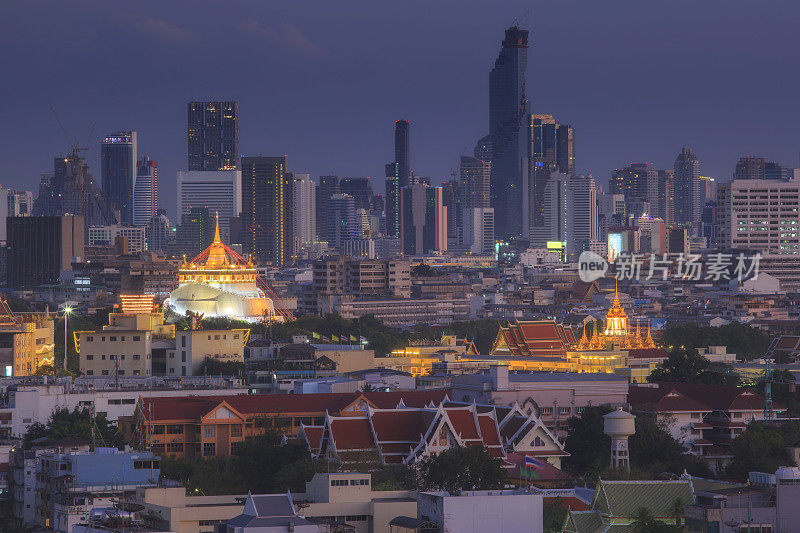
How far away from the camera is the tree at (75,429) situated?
236 ft

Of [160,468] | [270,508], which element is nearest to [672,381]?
A: [160,468]

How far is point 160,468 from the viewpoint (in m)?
64.0

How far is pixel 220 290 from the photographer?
5866 inches

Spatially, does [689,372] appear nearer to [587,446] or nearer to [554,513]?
[587,446]

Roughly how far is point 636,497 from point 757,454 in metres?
15.9

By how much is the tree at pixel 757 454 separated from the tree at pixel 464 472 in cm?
978

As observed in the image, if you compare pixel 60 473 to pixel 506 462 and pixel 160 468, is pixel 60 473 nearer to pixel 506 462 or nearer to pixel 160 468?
pixel 160 468

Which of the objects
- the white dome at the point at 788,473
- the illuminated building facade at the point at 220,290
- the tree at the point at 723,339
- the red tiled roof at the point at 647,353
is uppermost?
the illuminated building facade at the point at 220,290

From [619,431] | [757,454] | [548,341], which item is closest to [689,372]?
[548,341]

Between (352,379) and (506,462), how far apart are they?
27.1 meters

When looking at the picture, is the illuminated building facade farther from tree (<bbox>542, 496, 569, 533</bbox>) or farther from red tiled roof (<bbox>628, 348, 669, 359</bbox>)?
tree (<bbox>542, 496, 569, 533</bbox>)

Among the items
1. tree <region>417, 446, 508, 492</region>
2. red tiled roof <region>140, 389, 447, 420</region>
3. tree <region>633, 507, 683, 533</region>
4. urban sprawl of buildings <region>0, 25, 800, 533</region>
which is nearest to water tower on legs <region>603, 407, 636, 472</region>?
urban sprawl of buildings <region>0, 25, 800, 533</region>

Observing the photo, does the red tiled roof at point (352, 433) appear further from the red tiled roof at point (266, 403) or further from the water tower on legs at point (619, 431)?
the water tower on legs at point (619, 431)

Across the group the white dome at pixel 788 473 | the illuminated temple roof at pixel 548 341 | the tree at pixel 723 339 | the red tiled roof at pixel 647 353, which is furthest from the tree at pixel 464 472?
the tree at pixel 723 339
